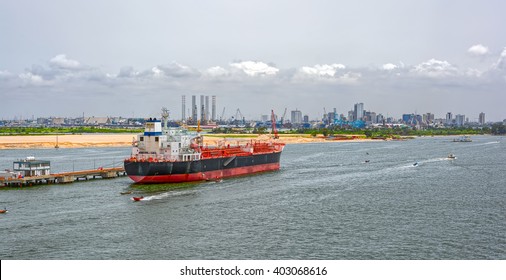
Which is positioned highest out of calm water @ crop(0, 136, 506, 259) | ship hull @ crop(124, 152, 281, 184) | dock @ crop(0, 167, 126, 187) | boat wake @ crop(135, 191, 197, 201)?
ship hull @ crop(124, 152, 281, 184)

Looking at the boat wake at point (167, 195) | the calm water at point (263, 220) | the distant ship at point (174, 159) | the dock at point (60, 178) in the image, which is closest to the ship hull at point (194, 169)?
the distant ship at point (174, 159)

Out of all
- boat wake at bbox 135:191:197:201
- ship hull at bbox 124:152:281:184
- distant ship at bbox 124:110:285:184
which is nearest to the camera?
boat wake at bbox 135:191:197:201

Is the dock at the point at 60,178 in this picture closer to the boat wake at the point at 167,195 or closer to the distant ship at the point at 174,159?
the distant ship at the point at 174,159

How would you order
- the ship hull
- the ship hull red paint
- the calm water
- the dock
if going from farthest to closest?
the ship hull red paint, the ship hull, the dock, the calm water

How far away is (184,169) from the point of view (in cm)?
6494

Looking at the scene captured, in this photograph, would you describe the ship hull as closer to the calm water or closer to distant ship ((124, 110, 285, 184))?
distant ship ((124, 110, 285, 184))

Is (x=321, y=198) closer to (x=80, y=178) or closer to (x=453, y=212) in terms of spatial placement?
(x=453, y=212)

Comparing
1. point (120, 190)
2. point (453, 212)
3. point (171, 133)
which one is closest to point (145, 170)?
point (120, 190)

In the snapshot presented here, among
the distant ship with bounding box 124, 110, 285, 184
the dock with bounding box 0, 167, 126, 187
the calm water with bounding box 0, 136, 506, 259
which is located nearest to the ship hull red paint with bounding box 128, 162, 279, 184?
the distant ship with bounding box 124, 110, 285, 184

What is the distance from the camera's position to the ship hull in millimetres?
61972

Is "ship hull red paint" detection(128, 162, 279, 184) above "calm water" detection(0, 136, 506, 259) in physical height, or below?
above

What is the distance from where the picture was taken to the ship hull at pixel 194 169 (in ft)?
203

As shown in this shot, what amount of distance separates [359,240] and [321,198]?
1759cm

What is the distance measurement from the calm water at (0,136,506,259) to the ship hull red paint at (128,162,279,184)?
170cm
